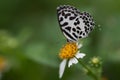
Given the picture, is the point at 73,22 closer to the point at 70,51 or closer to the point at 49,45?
the point at 70,51

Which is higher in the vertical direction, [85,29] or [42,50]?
[85,29]

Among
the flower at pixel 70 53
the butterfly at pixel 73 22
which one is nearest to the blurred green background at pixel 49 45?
the flower at pixel 70 53

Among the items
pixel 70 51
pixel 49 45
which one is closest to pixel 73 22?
pixel 70 51

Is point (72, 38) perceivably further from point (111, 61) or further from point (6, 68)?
point (6, 68)

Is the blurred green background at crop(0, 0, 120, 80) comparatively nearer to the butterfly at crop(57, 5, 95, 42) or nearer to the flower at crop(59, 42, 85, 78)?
the flower at crop(59, 42, 85, 78)

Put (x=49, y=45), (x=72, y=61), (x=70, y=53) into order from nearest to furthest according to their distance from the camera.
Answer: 1. (x=72, y=61)
2. (x=70, y=53)
3. (x=49, y=45)

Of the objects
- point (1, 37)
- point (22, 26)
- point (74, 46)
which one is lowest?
point (22, 26)


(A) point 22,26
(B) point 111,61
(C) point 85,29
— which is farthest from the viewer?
(A) point 22,26

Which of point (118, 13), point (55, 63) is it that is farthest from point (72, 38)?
point (118, 13)
